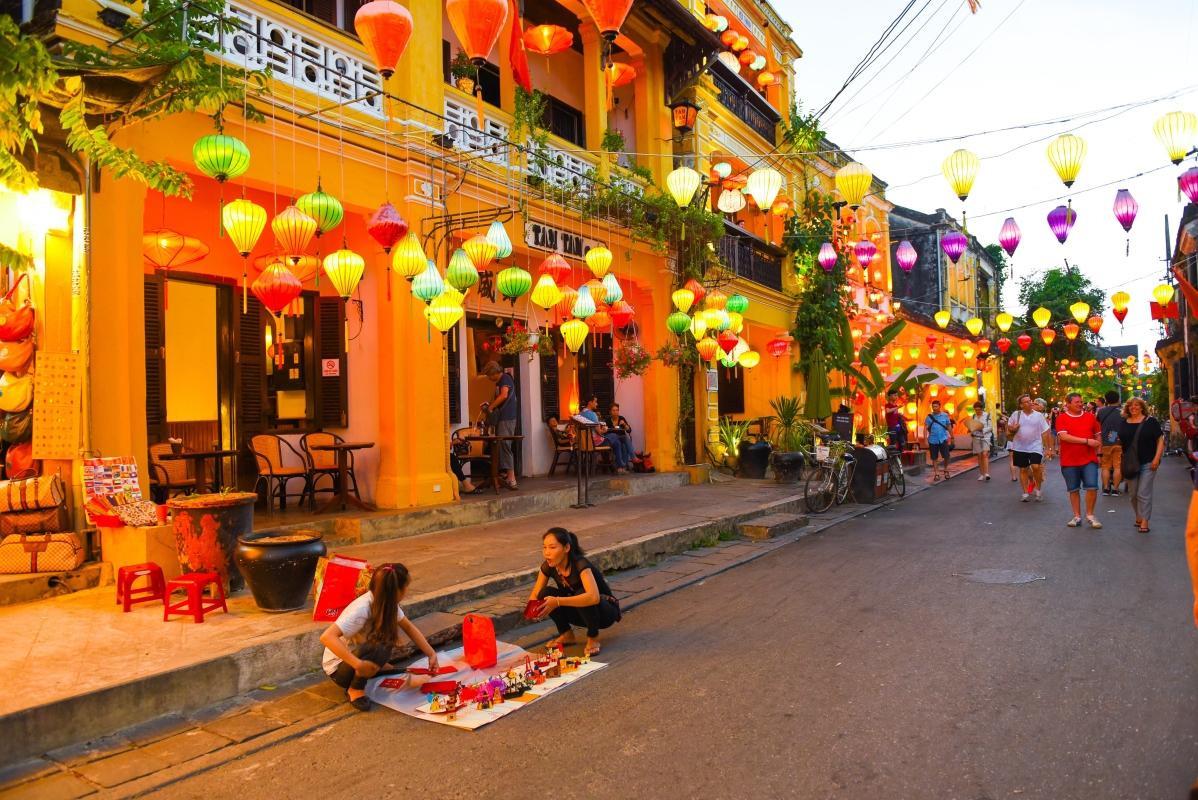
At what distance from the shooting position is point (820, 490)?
14000 millimetres

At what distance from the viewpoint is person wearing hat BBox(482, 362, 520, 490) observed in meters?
12.8

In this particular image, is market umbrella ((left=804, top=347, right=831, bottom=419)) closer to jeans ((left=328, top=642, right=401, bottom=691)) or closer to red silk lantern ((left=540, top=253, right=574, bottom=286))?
red silk lantern ((left=540, top=253, right=574, bottom=286))

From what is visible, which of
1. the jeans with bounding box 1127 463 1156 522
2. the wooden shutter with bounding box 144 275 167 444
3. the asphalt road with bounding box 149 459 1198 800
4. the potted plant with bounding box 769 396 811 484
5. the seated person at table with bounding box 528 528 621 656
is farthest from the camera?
the potted plant with bounding box 769 396 811 484

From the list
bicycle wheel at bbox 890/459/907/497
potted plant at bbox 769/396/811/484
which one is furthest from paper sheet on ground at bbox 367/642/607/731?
potted plant at bbox 769/396/811/484

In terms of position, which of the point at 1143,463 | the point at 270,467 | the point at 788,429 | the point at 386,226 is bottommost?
the point at 1143,463

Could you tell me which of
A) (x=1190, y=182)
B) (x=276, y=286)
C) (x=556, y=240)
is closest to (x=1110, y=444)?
(x=1190, y=182)

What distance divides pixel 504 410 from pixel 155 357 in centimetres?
480

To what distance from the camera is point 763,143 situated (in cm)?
2177

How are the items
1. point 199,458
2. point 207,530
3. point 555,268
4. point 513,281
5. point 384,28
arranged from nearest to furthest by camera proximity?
1. point 207,530
2. point 384,28
3. point 199,458
4. point 513,281
5. point 555,268

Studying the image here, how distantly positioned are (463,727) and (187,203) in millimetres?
8276

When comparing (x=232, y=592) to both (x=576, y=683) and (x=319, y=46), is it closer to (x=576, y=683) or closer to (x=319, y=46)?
(x=576, y=683)

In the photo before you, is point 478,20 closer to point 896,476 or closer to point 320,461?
point 320,461

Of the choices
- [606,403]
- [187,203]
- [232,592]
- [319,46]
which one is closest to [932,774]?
[232,592]

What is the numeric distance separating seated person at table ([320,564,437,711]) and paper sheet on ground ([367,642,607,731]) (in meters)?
0.13
